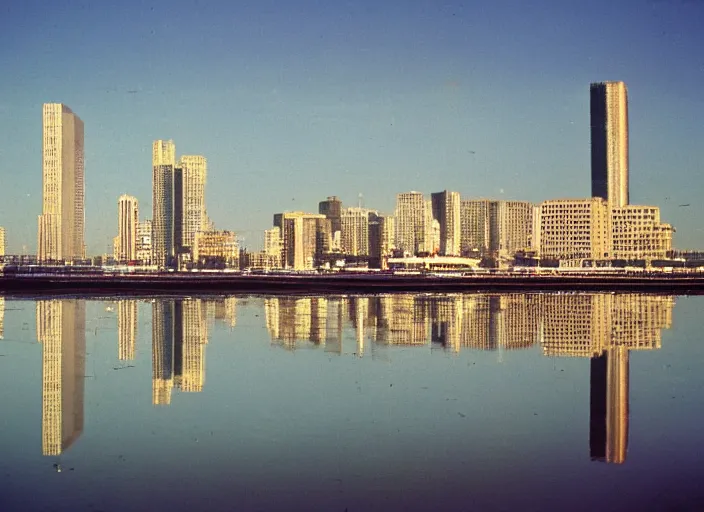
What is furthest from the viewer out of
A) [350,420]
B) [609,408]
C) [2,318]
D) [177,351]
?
[2,318]

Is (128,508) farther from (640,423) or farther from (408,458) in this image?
(640,423)

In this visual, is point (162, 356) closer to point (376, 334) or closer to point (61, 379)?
point (61, 379)

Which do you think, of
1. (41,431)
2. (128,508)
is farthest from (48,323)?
(128,508)

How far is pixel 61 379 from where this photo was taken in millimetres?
22141

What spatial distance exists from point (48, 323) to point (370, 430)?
88.2 feet

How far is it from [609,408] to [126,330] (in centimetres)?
2246

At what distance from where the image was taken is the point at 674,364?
1011 inches

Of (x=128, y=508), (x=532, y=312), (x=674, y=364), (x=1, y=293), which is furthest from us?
(x=1, y=293)

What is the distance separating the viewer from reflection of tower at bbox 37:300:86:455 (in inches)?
628

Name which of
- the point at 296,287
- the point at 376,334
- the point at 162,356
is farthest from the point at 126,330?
the point at 296,287

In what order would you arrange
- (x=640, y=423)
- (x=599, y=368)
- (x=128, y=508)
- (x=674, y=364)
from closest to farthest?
(x=128, y=508)
(x=640, y=423)
(x=599, y=368)
(x=674, y=364)

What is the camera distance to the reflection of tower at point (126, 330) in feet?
90.0

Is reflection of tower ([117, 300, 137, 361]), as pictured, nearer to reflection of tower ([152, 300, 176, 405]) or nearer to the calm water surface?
the calm water surface

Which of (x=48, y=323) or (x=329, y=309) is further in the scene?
(x=329, y=309)
